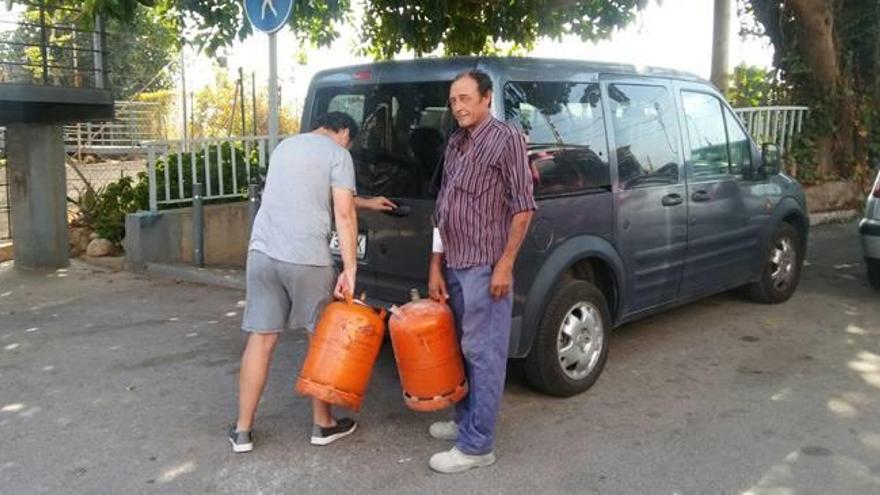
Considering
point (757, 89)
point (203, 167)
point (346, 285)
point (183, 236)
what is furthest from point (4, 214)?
point (757, 89)

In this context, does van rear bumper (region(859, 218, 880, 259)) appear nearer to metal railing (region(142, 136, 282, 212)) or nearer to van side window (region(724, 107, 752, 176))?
van side window (region(724, 107, 752, 176))

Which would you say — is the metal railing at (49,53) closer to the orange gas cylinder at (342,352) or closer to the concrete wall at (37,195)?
the concrete wall at (37,195)

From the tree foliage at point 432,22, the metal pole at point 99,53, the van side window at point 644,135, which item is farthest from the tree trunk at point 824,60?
the metal pole at point 99,53

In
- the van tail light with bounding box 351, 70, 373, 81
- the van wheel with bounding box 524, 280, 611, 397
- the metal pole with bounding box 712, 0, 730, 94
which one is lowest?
the van wheel with bounding box 524, 280, 611, 397

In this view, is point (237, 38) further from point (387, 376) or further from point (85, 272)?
point (387, 376)

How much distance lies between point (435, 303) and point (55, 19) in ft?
23.8

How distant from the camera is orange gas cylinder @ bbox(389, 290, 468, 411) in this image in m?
3.66

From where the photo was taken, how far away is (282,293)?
389 centimetres

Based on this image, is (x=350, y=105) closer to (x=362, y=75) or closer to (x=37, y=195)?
(x=362, y=75)

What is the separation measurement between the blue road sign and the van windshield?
1639 millimetres

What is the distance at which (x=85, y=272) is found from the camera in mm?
8367

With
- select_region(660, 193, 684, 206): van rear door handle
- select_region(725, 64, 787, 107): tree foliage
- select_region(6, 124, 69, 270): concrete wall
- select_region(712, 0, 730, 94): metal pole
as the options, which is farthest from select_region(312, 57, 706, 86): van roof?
select_region(725, 64, 787, 107): tree foliage

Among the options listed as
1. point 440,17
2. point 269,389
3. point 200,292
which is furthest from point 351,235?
point 440,17

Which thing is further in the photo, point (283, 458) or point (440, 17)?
point (440, 17)
